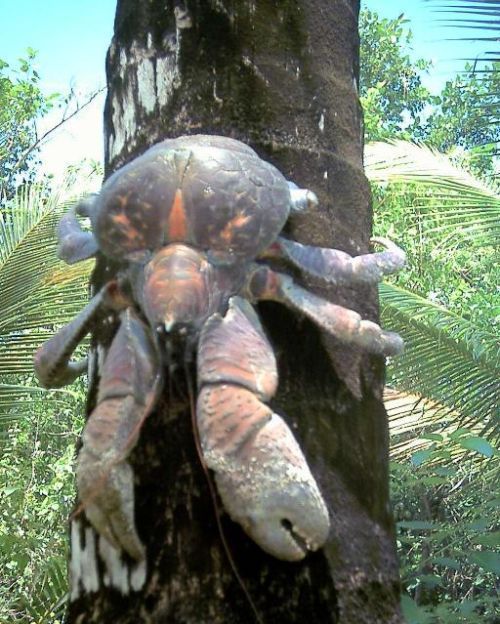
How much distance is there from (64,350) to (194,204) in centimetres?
45

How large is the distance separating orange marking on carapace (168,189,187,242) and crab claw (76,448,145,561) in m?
0.39

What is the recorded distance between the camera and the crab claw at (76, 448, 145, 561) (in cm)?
118

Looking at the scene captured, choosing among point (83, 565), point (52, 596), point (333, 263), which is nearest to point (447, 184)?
point (52, 596)

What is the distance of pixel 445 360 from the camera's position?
Result: 187 inches

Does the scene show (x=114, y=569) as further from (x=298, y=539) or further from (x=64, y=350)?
(x=64, y=350)

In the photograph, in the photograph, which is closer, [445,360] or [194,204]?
[194,204]

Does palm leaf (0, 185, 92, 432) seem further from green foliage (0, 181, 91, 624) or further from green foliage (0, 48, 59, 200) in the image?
green foliage (0, 48, 59, 200)

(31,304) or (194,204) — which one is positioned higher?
(194,204)

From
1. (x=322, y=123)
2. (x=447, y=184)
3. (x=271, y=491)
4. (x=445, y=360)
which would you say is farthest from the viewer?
(x=447, y=184)

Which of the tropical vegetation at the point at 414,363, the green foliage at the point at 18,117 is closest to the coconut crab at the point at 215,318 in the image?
the tropical vegetation at the point at 414,363

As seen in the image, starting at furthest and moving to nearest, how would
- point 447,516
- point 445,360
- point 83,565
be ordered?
point 447,516
point 445,360
point 83,565

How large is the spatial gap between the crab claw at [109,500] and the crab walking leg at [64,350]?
0.31m

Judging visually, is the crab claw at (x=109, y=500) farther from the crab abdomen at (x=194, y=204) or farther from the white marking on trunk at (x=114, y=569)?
the crab abdomen at (x=194, y=204)

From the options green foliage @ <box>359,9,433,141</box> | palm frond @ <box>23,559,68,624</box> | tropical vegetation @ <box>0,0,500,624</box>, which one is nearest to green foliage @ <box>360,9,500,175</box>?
green foliage @ <box>359,9,433,141</box>
